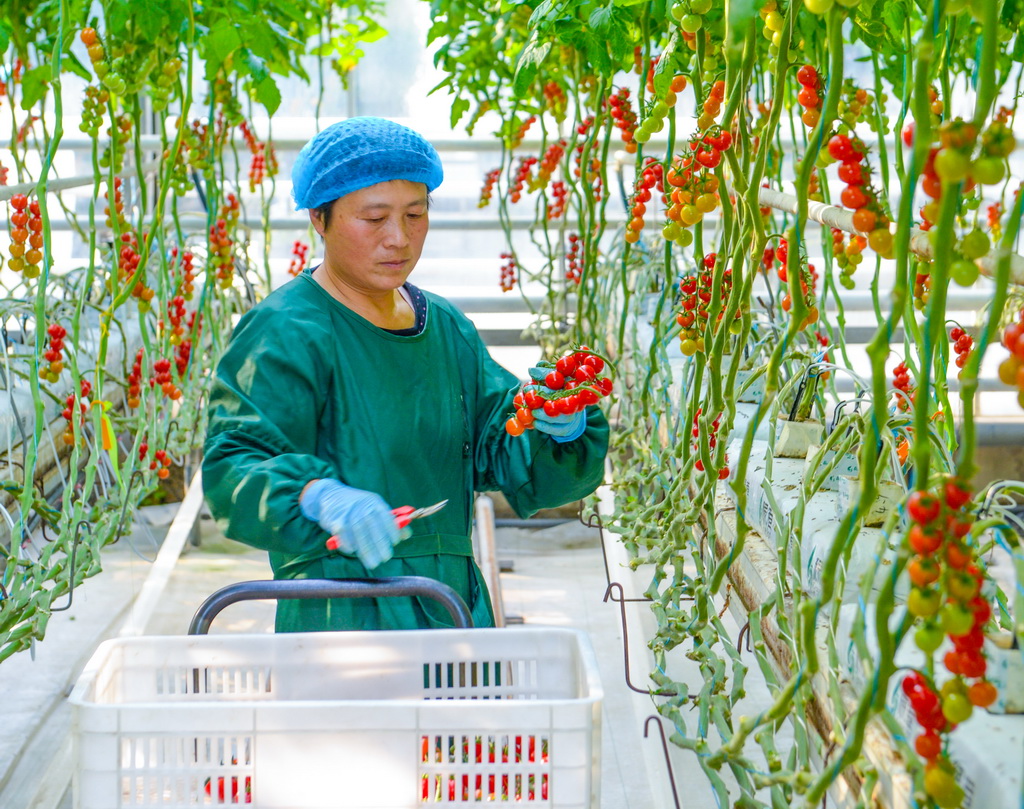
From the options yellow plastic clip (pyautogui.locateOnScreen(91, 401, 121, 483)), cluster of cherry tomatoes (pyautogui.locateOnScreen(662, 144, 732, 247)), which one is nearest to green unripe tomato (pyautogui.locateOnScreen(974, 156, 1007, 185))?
A: cluster of cherry tomatoes (pyautogui.locateOnScreen(662, 144, 732, 247))

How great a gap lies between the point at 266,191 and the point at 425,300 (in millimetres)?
3019

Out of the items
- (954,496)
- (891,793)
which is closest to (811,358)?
(891,793)

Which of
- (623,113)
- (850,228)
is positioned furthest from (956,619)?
(623,113)

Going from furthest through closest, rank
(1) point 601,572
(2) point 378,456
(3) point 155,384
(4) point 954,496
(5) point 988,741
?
(1) point 601,572 < (3) point 155,384 < (2) point 378,456 < (5) point 988,741 < (4) point 954,496

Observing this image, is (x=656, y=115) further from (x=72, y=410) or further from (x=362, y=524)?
(x=72, y=410)

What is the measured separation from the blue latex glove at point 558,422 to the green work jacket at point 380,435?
0.03 meters

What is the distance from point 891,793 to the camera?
83cm

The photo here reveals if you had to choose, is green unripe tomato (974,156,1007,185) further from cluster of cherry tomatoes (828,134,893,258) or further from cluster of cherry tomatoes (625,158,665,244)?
cluster of cherry tomatoes (625,158,665,244)

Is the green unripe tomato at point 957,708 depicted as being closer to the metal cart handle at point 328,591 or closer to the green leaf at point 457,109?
the metal cart handle at point 328,591

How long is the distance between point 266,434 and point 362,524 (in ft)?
0.72

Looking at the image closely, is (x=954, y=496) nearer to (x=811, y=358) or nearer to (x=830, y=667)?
(x=830, y=667)

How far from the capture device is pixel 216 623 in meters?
2.83

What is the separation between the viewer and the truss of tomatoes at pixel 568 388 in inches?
46.9

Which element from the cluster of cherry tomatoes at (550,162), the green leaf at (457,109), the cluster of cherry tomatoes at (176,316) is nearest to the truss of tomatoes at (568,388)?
the green leaf at (457,109)
